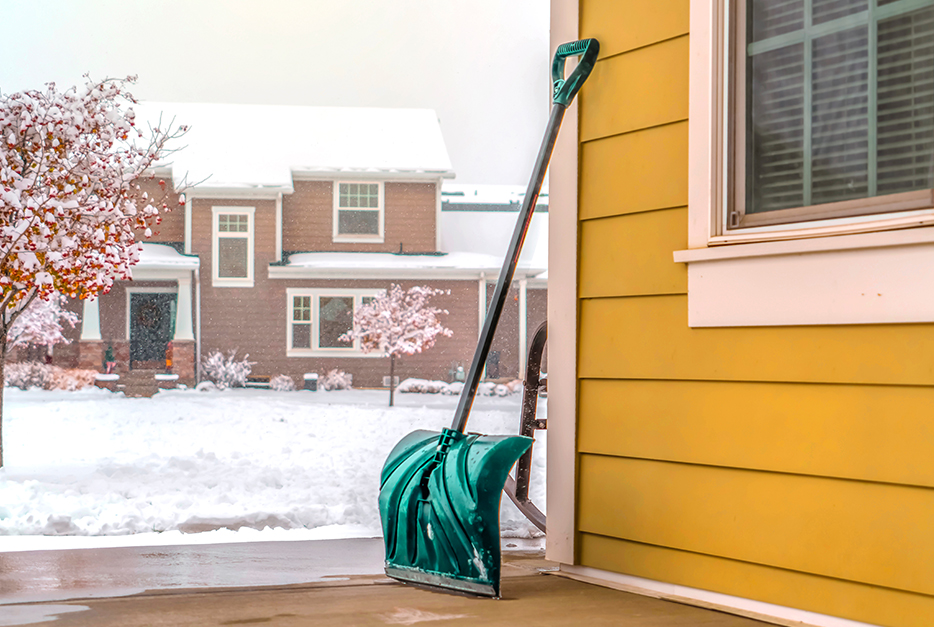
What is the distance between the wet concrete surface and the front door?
531cm

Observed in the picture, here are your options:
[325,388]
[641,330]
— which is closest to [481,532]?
[641,330]

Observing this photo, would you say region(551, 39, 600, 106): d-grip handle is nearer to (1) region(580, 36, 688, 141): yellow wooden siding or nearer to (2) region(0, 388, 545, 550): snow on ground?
(1) region(580, 36, 688, 141): yellow wooden siding

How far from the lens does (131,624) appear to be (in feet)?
4.03

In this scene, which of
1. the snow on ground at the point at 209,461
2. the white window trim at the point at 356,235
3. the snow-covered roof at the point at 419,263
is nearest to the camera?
the snow on ground at the point at 209,461

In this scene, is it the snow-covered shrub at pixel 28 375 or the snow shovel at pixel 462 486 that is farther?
the snow-covered shrub at pixel 28 375

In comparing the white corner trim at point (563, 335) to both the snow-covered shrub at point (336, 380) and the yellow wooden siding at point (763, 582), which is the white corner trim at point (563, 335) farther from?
the snow-covered shrub at point (336, 380)

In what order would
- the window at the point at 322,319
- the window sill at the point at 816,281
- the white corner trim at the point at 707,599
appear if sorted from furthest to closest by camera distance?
1. the window at the point at 322,319
2. the white corner trim at the point at 707,599
3. the window sill at the point at 816,281

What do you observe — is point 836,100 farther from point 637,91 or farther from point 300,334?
point 300,334

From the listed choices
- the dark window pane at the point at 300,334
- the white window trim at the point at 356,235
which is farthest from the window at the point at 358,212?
the dark window pane at the point at 300,334

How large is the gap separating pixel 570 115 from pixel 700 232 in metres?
0.46

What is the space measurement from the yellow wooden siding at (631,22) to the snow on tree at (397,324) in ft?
18.8

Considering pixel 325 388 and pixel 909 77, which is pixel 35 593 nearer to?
pixel 909 77

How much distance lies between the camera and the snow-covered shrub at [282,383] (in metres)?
7.24

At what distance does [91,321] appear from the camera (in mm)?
6840
